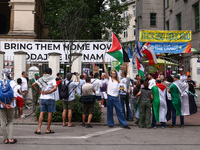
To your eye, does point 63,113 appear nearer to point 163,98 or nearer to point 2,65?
point 163,98

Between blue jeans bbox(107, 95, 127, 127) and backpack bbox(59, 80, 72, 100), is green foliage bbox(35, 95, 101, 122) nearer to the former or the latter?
blue jeans bbox(107, 95, 127, 127)

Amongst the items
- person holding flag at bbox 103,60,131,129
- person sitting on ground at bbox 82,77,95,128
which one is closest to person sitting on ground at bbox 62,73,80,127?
person sitting on ground at bbox 82,77,95,128

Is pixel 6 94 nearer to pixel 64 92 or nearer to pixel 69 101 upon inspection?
pixel 64 92

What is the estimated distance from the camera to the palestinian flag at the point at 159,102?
10.2 m

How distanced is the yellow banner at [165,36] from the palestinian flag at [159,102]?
343 inches

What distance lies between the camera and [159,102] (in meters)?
10.4

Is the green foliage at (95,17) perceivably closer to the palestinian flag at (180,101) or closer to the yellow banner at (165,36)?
the yellow banner at (165,36)

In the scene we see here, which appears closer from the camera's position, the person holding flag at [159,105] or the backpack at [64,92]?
the backpack at [64,92]

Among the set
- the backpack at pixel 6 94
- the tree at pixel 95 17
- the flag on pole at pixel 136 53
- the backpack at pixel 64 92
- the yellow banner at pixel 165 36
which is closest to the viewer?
the backpack at pixel 6 94

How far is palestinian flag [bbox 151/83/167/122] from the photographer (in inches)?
404

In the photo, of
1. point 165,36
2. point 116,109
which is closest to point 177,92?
point 116,109

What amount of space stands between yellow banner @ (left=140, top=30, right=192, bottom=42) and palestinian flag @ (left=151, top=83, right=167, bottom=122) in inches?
343

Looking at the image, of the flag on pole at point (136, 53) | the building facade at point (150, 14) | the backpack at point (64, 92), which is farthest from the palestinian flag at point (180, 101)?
the building facade at point (150, 14)

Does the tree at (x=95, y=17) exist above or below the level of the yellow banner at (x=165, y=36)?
above
